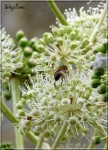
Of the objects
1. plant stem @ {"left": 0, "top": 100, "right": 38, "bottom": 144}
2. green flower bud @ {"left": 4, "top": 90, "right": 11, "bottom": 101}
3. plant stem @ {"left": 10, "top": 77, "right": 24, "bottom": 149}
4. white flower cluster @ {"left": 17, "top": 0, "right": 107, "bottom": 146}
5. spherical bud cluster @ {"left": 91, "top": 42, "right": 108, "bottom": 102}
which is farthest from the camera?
green flower bud @ {"left": 4, "top": 90, "right": 11, "bottom": 101}

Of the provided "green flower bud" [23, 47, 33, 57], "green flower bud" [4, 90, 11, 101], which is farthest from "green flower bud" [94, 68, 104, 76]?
"green flower bud" [4, 90, 11, 101]

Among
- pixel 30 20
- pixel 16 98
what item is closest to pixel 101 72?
pixel 16 98

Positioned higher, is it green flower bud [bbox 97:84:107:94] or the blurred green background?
the blurred green background

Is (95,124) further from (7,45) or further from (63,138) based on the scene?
(7,45)

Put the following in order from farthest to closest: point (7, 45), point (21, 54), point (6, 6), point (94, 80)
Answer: point (6, 6) → point (21, 54) → point (7, 45) → point (94, 80)

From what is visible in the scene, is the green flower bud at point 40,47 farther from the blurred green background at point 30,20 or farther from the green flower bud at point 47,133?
the blurred green background at point 30,20

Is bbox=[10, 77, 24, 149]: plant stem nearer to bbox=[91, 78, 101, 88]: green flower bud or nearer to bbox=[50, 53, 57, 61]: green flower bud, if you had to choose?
bbox=[50, 53, 57, 61]: green flower bud

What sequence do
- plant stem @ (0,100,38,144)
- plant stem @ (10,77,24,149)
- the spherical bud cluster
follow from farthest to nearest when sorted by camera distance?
plant stem @ (10,77,24,149), plant stem @ (0,100,38,144), the spherical bud cluster

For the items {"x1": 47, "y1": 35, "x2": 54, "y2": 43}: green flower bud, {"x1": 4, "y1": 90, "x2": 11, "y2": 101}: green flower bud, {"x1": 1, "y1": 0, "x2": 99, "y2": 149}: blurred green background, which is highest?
{"x1": 1, "y1": 0, "x2": 99, "y2": 149}: blurred green background

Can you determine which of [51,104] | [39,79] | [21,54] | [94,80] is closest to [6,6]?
[21,54]

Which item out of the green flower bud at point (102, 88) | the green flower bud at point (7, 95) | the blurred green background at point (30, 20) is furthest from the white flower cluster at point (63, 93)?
the blurred green background at point (30, 20)

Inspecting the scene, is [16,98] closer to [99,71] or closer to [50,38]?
[50,38]
